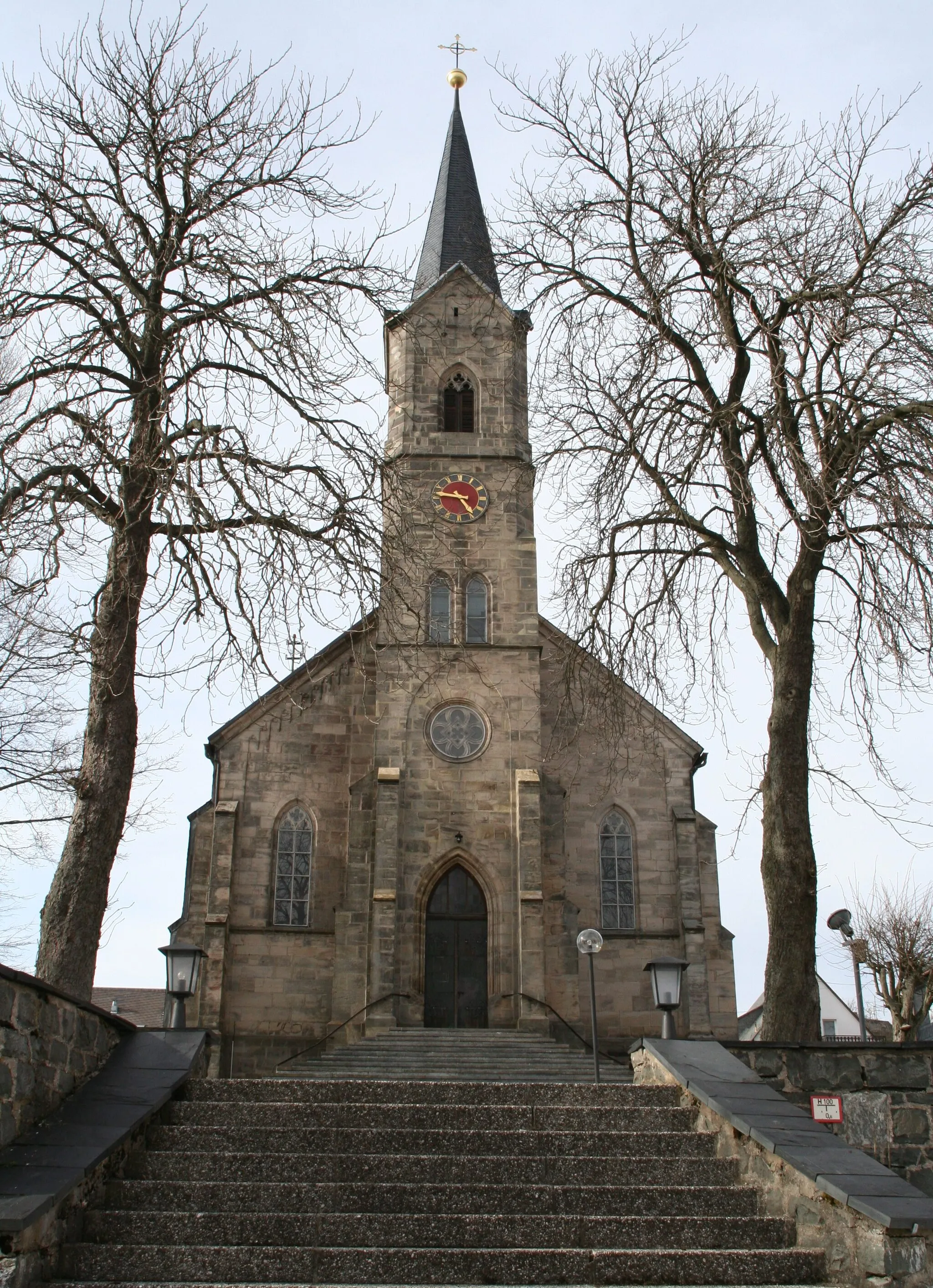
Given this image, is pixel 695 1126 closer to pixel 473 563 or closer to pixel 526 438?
pixel 473 563

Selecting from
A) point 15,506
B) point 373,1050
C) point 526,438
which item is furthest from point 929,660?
point 526,438

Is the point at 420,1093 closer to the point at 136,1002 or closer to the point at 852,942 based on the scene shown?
the point at 852,942

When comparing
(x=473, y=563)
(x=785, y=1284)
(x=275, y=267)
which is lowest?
(x=785, y=1284)

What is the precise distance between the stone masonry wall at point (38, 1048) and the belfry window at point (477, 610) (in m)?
15.3

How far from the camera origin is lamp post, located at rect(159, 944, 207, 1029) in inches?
428

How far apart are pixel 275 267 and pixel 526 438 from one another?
44.5 feet

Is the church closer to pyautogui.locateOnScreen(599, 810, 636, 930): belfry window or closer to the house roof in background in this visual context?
pyautogui.locateOnScreen(599, 810, 636, 930): belfry window

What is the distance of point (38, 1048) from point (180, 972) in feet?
Answer: 9.95

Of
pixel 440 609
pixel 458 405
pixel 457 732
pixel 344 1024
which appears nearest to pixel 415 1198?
pixel 344 1024

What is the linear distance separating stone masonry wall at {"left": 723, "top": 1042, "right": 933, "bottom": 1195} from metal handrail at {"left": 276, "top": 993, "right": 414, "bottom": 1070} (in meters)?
11.0

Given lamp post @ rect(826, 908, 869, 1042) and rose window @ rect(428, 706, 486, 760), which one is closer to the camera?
lamp post @ rect(826, 908, 869, 1042)

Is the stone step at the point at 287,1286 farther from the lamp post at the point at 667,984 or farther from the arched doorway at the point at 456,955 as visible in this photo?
the arched doorway at the point at 456,955

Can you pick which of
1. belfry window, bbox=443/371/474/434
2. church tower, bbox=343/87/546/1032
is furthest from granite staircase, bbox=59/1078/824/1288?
belfry window, bbox=443/371/474/434

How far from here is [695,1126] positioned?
8.95 metres
